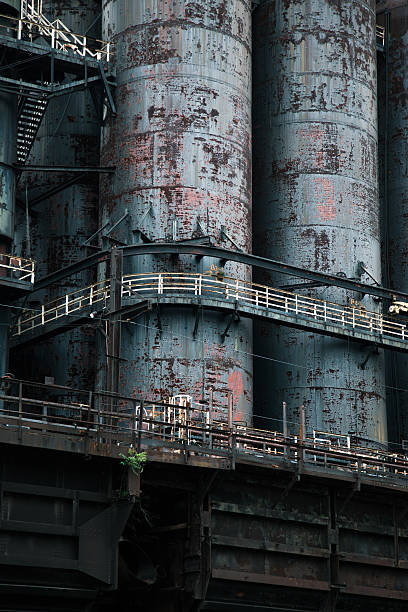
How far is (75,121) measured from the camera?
2367 inches

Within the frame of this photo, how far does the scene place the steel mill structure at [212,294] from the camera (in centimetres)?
3656

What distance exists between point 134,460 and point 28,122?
25.1 m

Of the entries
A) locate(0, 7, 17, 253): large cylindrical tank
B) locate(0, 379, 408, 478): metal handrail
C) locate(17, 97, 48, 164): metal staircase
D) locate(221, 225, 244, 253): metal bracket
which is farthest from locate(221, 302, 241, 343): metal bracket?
locate(17, 97, 48, 164): metal staircase

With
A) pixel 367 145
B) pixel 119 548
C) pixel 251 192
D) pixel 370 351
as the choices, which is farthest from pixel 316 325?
pixel 119 548

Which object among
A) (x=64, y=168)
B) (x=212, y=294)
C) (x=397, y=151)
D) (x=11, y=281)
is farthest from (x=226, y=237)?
(x=397, y=151)

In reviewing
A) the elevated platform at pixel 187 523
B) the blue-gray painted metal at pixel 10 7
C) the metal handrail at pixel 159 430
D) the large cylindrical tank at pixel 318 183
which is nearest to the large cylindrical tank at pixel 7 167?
the blue-gray painted metal at pixel 10 7

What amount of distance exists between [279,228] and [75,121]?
1166 cm

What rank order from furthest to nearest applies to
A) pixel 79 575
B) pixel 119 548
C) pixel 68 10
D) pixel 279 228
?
pixel 68 10, pixel 279 228, pixel 119 548, pixel 79 575

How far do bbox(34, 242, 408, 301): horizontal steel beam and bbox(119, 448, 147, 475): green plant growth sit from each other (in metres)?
16.2

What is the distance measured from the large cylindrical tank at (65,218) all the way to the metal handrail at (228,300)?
177 centimetres

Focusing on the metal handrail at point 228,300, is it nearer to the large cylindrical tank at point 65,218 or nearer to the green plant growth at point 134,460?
the large cylindrical tank at point 65,218

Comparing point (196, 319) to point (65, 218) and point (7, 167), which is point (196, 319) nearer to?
point (7, 167)

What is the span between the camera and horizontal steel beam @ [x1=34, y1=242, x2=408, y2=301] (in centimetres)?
5004

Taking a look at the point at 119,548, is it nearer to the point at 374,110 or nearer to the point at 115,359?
the point at 115,359
